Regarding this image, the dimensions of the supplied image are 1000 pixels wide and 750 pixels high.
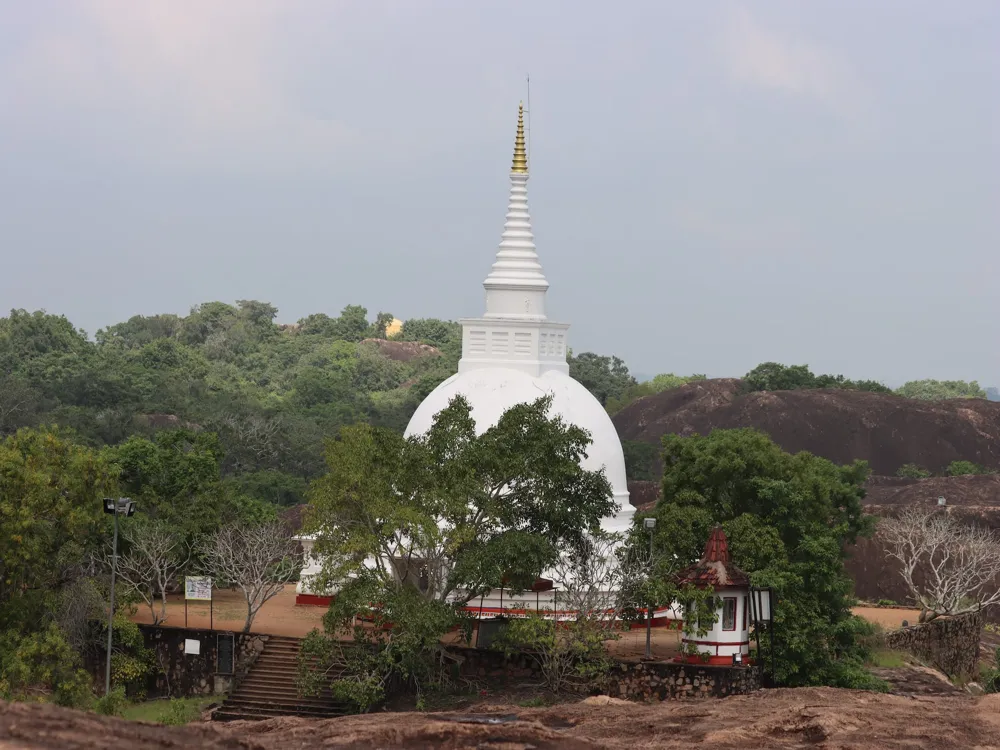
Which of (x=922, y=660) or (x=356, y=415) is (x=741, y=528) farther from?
(x=356, y=415)

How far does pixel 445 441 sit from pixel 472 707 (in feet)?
18.8

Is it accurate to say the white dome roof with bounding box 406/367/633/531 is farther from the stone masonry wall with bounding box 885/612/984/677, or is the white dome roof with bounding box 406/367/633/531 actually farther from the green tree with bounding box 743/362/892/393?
the green tree with bounding box 743/362/892/393

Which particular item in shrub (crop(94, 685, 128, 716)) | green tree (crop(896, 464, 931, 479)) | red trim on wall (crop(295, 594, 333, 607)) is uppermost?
green tree (crop(896, 464, 931, 479))

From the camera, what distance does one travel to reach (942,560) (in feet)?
152

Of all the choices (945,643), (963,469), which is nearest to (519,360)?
(945,643)

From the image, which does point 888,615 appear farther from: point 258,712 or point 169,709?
point 169,709

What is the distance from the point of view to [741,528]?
119 feet

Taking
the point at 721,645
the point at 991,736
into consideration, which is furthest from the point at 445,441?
the point at 991,736

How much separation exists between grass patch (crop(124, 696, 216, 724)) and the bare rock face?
89575 mm

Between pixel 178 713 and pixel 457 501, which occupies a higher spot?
pixel 457 501

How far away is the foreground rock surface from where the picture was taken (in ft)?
72.3

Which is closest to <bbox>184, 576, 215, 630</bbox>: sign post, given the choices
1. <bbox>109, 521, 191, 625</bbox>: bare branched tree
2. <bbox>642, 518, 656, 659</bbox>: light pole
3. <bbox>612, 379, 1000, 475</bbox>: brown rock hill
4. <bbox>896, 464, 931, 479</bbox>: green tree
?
<bbox>109, 521, 191, 625</bbox>: bare branched tree

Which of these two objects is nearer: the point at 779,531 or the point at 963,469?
the point at 779,531

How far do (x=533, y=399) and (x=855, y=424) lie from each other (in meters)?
46.7
